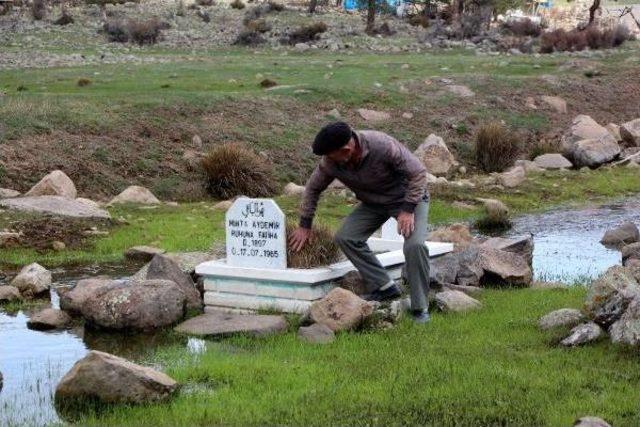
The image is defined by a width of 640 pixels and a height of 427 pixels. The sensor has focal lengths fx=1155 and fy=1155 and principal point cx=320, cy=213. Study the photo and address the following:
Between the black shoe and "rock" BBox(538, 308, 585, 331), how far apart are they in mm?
1657

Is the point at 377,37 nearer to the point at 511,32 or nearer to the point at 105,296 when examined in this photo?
the point at 511,32

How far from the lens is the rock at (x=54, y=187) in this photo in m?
18.8

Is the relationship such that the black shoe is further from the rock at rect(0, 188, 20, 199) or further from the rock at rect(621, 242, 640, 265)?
the rock at rect(0, 188, 20, 199)

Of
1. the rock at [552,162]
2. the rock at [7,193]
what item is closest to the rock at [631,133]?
the rock at [552,162]

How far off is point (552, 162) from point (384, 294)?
1567 centimetres

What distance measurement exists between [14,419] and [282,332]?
3.10m

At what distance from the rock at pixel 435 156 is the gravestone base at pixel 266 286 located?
12887mm

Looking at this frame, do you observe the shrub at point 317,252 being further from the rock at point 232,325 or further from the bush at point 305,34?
the bush at point 305,34

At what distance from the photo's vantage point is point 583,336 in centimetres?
934

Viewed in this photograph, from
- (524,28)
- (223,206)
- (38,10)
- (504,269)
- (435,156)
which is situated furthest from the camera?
(524,28)

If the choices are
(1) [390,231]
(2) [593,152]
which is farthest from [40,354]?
(2) [593,152]

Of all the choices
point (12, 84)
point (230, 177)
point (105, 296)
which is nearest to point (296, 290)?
point (105, 296)

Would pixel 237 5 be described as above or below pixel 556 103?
above

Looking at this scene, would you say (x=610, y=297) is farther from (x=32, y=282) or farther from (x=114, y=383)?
(x=32, y=282)
